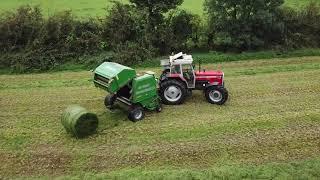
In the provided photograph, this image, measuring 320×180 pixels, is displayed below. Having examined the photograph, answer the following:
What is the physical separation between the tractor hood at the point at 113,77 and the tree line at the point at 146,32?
679 cm

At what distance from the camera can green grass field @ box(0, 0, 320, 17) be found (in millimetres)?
29172

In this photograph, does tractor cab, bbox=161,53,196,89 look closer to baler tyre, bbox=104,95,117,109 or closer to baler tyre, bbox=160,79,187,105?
baler tyre, bbox=160,79,187,105

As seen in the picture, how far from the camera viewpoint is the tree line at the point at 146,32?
935 inches

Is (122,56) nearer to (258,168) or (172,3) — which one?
(172,3)

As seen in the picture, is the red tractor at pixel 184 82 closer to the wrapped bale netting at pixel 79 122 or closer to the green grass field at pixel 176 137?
the green grass field at pixel 176 137

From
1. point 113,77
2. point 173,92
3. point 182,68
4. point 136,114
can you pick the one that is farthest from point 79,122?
point 182,68

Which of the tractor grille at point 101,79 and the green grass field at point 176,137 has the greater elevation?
the tractor grille at point 101,79

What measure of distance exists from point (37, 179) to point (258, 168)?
19.7 ft

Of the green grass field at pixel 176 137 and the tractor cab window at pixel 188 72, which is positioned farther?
the tractor cab window at pixel 188 72

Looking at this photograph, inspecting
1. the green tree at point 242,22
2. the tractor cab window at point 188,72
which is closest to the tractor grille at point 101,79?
the tractor cab window at point 188,72

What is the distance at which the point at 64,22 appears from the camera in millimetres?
24312

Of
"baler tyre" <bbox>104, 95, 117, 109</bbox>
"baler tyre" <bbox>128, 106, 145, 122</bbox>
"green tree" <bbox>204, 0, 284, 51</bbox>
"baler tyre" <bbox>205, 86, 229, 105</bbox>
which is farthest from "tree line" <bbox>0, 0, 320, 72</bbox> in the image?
"baler tyre" <bbox>128, 106, 145, 122</bbox>

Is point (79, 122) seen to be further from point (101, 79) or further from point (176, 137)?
point (176, 137)

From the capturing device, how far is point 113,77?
16266 mm
